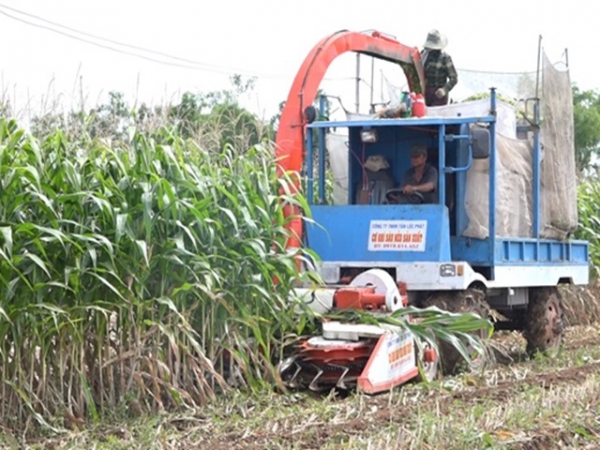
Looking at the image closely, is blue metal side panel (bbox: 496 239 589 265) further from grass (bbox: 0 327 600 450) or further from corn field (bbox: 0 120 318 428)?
corn field (bbox: 0 120 318 428)

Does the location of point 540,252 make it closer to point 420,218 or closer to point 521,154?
point 521,154

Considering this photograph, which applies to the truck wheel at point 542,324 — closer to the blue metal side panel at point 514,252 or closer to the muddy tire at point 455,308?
the blue metal side panel at point 514,252

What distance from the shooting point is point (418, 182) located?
1030 cm

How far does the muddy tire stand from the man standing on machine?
2.83m

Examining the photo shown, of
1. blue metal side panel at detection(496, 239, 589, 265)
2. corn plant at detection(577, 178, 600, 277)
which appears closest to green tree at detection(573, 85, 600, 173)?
corn plant at detection(577, 178, 600, 277)

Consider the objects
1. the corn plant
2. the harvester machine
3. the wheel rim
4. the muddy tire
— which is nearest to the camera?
the harvester machine

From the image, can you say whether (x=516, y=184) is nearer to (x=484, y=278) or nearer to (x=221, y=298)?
(x=484, y=278)

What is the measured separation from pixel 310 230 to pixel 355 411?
119 inches

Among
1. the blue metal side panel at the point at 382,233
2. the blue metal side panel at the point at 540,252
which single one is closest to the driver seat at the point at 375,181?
A: the blue metal side panel at the point at 382,233

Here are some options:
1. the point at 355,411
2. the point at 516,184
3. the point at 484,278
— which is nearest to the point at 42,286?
the point at 355,411

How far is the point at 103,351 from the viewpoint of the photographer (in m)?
7.36

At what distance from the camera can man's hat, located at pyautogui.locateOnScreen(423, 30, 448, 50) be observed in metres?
11.7

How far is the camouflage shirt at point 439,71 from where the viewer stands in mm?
11969

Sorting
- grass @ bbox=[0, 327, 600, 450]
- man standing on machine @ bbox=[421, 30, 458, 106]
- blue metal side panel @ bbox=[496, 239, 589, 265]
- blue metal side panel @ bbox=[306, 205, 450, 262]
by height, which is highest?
man standing on machine @ bbox=[421, 30, 458, 106]
